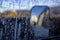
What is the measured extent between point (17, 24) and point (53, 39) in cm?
59

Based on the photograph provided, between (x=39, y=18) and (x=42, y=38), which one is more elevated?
(x=39, y=18)

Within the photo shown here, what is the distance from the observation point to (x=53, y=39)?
3.86 metres

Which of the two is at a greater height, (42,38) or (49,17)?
(49,17)

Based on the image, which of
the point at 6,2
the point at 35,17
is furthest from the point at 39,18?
the point at 6,2

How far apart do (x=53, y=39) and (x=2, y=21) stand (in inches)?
32.8

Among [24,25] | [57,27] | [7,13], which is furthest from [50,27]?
[7,13]

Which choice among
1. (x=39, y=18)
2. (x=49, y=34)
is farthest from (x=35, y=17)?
(x=49, y=34)

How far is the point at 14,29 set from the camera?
399 cm

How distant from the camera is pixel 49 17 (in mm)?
3906

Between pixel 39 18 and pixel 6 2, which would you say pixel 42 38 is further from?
pixel 6 2

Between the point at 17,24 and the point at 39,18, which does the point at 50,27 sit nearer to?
the point at 39,18

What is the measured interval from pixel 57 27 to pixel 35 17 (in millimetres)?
356

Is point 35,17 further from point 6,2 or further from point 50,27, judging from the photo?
point 6,2

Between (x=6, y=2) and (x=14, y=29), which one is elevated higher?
(x=6, y=2)
